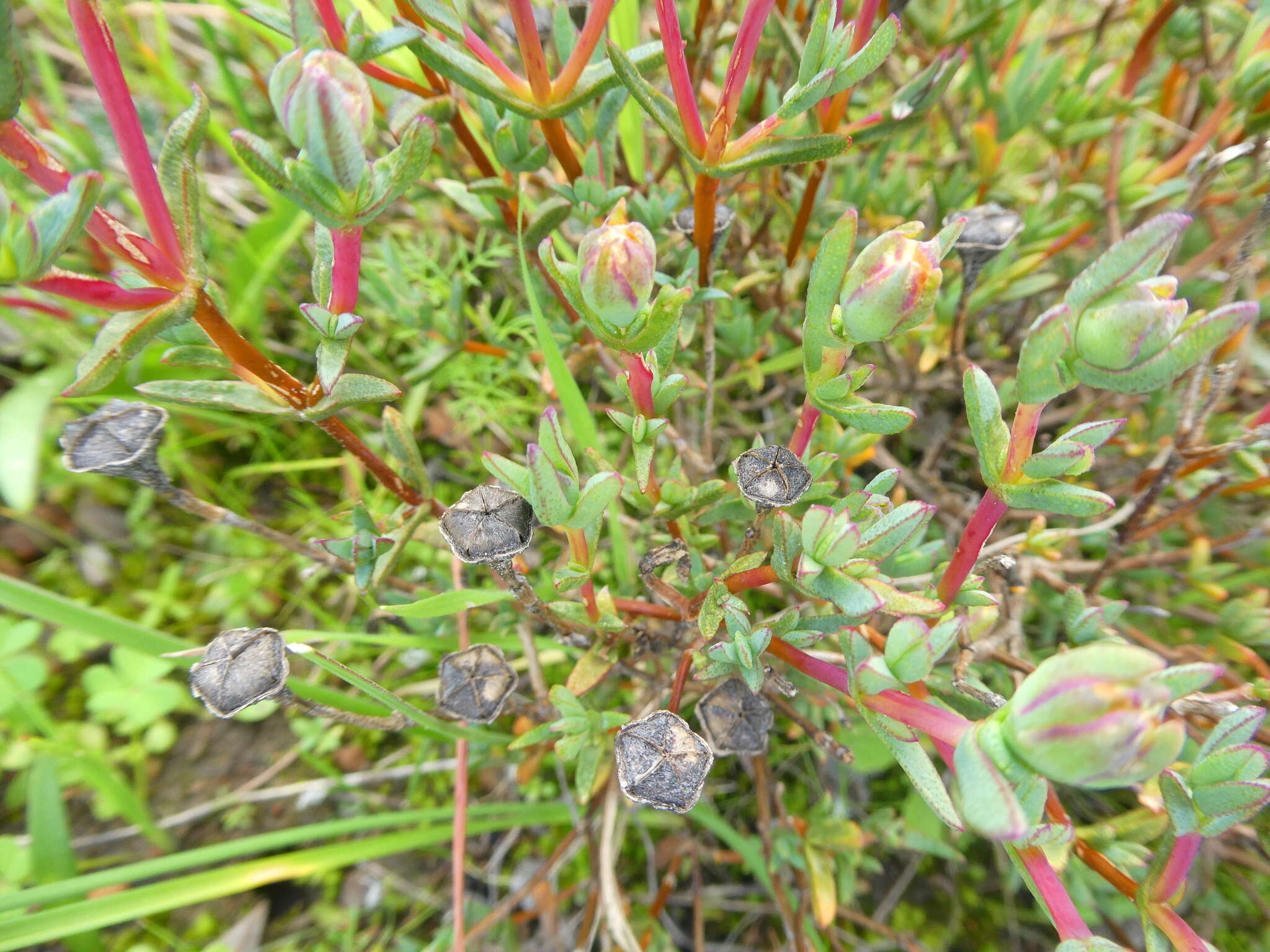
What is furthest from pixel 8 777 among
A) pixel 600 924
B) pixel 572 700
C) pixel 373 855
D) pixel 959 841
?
pixel 959 841

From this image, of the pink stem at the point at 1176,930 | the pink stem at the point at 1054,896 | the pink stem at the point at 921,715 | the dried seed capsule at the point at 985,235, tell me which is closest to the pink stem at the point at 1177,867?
the pink stem at the point at 1176,930

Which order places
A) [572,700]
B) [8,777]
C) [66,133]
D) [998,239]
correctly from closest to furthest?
1. [572,700]
2. [998,239]
3. [8,777]
4. [66,133]

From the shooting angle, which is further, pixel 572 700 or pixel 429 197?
pixel 429 197

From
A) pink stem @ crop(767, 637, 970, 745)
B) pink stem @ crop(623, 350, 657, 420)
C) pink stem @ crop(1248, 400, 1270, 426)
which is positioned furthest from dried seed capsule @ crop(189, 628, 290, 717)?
pink stem @ crop(1248, 400, 1270, 426)

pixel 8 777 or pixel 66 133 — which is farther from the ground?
pixel 66 133

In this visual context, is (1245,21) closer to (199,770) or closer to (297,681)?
(297,681)

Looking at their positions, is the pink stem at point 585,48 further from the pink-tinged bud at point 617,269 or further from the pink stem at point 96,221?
the pink stem at point 96,221

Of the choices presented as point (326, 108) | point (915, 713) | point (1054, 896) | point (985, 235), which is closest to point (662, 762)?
point (915, 713)
